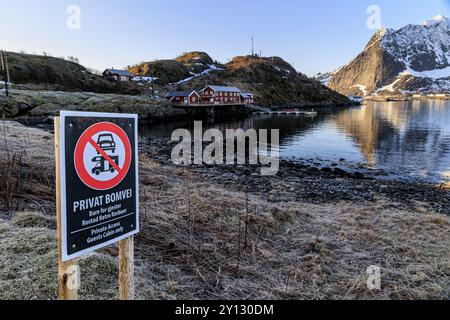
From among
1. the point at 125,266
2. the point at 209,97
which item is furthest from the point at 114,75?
the point at 125,266

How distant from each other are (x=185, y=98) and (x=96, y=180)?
7068cm

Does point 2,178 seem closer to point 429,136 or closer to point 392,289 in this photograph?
point 392,289

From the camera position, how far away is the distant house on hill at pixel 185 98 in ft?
233

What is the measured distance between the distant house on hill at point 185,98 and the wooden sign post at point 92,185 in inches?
2706

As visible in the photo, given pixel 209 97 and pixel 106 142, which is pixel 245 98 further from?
pixel 106 142

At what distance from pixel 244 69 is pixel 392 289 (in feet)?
439

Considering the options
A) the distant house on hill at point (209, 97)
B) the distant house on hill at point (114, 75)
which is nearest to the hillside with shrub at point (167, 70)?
the distant house on hill at point (114, 75)

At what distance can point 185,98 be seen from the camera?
71500 mm

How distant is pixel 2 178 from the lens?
7180 millimetres

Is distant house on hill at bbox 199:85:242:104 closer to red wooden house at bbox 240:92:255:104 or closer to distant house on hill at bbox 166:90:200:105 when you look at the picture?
distant house on hill at bbox 166:90:200:105

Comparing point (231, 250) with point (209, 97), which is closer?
point (231, 250)

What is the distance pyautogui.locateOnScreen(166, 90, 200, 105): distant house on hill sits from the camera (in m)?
70.9

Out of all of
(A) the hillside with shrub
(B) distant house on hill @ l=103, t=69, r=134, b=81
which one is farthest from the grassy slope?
(A) the hillside with shrub

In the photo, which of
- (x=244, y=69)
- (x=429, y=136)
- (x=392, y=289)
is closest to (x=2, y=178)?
(x=392, y=289)
